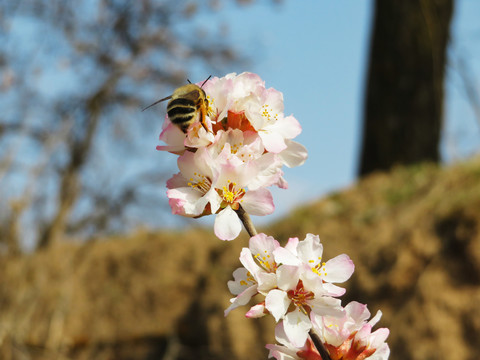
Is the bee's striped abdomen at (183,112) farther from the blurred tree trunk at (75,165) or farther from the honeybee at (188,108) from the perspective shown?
the blurred tree trunk at (75,165)

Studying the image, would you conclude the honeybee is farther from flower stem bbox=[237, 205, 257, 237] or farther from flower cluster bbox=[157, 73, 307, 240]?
flower stem bbox=[237, 205, 257, 237]

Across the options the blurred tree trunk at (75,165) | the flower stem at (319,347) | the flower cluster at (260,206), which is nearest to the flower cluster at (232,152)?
the flower cluster at (260,206)

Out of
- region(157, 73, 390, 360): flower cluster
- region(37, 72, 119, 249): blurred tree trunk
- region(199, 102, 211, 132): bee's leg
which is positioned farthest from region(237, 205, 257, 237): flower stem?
region(37, 72, 119, 249): blurred tree trunk

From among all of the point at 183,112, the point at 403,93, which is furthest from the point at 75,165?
the point at 183,112

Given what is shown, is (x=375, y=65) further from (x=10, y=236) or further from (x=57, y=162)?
(x=57, y=162)

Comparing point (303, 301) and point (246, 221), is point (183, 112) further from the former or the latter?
point (303, 301)

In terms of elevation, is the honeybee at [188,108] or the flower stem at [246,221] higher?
the honeybee at [188,108]
